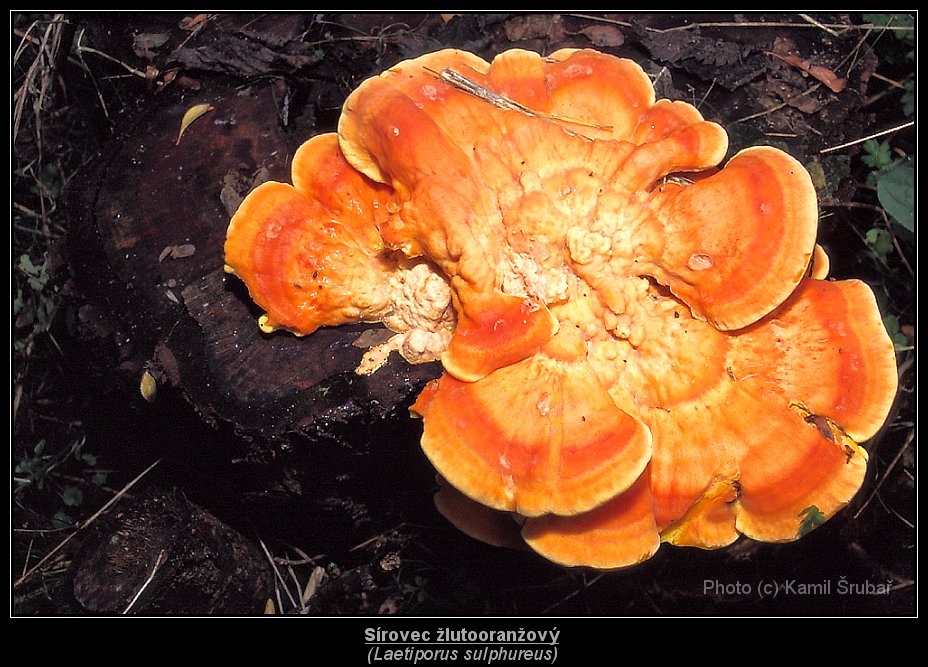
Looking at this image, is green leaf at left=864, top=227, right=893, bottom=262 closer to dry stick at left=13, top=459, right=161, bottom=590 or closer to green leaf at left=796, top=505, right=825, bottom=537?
green leaf at left=796, top=505, right=825, bottom=537

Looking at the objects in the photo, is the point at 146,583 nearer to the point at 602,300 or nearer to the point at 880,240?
the point at 602,300

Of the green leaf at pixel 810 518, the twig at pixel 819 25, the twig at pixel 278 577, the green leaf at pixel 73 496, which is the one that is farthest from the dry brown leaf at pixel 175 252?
the twig at pixel 819 25

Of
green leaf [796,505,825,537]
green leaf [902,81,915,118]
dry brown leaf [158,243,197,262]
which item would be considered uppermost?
green leaf [902,81,915,118]

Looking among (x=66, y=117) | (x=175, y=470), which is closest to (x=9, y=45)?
(x=66, y=117)

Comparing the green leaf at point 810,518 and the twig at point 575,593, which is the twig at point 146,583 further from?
the green leaf at point 810,518

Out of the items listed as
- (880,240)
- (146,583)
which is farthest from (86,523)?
(880,240)

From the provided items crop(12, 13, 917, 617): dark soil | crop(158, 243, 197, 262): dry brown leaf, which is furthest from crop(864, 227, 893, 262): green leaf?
crop(158, 243, 197, 262): dry brown leaf

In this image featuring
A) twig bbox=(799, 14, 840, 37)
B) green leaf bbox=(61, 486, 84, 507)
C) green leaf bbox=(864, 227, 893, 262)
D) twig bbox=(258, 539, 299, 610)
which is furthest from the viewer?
green leaf bbox=(61, 486, 84, 507)
